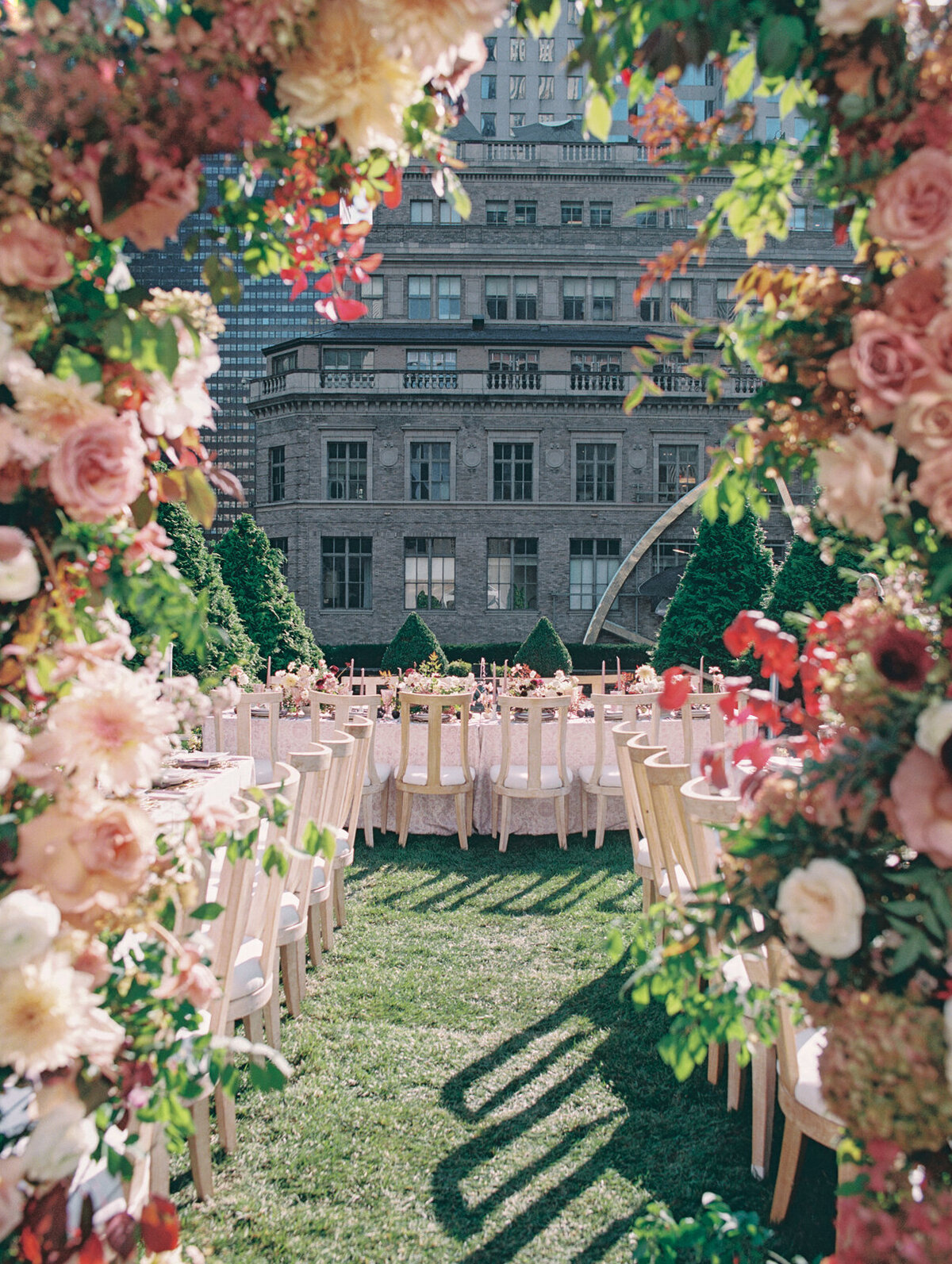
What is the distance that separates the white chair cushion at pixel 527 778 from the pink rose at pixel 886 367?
217 inches

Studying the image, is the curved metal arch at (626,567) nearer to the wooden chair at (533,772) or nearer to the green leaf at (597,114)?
the wooden chair at (533,772)

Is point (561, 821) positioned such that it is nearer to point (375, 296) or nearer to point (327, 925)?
point (327, 925)

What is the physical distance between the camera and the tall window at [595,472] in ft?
77.6

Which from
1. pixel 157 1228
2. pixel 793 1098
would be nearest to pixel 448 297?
pixel 793 1098

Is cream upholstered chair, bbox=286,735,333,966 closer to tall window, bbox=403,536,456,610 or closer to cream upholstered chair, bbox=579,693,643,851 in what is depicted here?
cream upholstered chair, bbox=579,693,643,851

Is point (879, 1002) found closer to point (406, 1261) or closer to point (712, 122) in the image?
point (712, 122)

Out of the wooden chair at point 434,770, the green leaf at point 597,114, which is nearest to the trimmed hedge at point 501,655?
the wooden chair at point 434,770

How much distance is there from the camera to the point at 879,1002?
1044 mm

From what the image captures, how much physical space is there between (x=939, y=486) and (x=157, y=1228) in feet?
4.69

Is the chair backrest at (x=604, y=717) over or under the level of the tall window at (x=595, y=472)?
under

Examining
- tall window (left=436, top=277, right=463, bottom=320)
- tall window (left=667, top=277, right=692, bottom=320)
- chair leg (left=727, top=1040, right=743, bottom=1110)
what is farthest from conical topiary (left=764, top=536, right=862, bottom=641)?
tall window (left=436, top=277, right=463, bottom=320)

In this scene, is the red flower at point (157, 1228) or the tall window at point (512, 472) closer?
the red flower at point (157, 1228)

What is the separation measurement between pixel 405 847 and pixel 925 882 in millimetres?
→ 5860

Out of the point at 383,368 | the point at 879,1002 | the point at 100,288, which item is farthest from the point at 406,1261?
the point at 383,368
